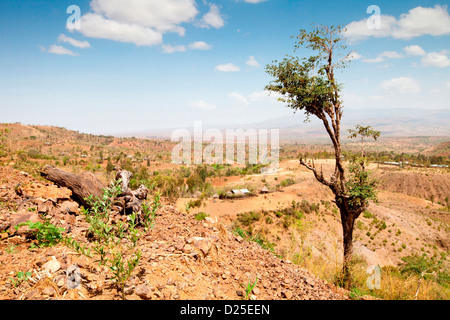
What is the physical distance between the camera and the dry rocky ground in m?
2.52

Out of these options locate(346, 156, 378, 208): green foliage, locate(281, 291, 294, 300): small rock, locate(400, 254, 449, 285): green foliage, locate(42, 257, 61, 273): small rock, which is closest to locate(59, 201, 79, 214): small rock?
A: locate(42, 257, 61, 273): small rock

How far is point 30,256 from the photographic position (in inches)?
116

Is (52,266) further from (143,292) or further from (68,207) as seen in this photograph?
(68,207)

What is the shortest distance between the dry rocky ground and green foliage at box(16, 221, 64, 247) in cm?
12

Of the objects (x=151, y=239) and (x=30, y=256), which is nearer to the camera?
(x=30, y=256)

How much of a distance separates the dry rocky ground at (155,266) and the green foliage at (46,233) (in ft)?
0.39

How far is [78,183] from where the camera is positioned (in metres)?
5.52

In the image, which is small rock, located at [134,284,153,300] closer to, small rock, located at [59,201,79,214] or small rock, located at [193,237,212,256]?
small rock, located at [193,237,212,256]

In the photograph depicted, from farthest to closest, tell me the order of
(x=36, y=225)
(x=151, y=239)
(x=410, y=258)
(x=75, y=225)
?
(x=410, y=258) < (x=75, y=225) < (x=151, y=239) < (x=36, y=225)

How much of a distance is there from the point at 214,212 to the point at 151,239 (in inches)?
490

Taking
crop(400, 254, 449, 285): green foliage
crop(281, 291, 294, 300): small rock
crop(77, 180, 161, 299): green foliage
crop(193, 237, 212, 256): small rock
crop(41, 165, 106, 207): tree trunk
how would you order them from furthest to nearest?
crop(400, 254, 449, 285): green foliage < crop(41, 165, 106, 207): tree trunk < crop(193, 237, 212, 256): small rock < crop(281, 291, 294, 300): small rock < crop(77, 180, 161, 299): green foliage

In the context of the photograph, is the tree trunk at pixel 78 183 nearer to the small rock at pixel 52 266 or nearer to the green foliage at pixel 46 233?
the green foliage at pixel 46 233
